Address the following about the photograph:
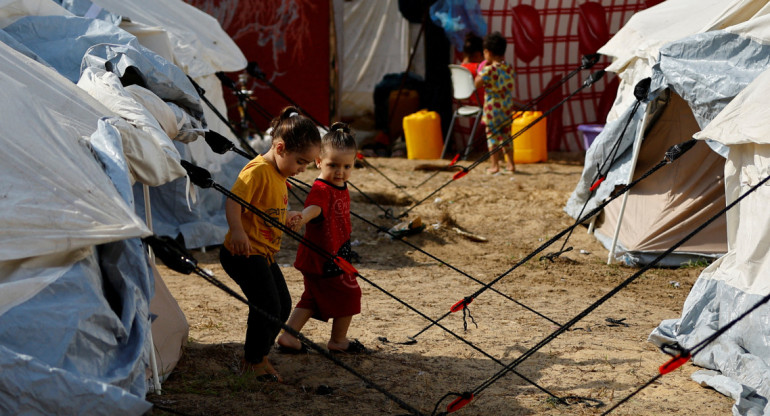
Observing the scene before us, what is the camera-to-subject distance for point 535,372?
3908mm

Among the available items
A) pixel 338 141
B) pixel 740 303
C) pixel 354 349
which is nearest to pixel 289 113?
pixel 338 141

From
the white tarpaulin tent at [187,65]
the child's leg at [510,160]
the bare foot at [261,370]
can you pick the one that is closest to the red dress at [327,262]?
the bare foot at [261,370]

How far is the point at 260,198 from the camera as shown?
3.57 metres

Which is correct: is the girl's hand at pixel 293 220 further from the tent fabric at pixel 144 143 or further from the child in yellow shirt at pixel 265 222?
the tent fabric at pixel 144 143

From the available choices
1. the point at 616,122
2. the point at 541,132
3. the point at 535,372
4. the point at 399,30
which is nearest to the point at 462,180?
the point at 541,132

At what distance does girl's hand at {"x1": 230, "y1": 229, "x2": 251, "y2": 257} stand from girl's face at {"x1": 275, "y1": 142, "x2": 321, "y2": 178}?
370 millimetres

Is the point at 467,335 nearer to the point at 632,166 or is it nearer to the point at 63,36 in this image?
the point at 632,166

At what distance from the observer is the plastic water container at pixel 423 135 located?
10555 millimetres

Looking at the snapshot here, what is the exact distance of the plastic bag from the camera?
1042 centimetres

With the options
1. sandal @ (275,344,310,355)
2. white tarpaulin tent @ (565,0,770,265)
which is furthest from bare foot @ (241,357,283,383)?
white tarpaulin tent @ (565,0,770,265)

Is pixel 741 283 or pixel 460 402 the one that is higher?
pixel 741 283

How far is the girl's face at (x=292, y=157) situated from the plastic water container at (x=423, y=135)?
23.0ft

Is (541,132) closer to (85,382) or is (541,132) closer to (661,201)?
(661,201)

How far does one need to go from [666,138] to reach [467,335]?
2.55 meters
